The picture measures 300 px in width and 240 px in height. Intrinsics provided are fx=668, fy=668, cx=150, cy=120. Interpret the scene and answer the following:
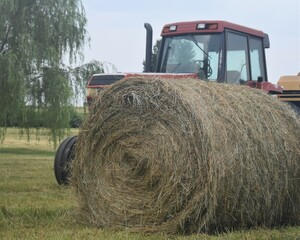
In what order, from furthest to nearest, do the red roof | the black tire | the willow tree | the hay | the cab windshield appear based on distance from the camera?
the willow tree → the black tire → the red roof → the cab windshield → the hay

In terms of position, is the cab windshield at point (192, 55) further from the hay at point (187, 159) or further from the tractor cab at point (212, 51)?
the hay at point (187, 159)

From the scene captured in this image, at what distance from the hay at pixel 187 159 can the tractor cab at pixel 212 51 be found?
2126 millimetres

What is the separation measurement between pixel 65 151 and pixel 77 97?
1380cm

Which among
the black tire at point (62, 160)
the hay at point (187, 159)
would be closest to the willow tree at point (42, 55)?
the black tire at point (62, 160)

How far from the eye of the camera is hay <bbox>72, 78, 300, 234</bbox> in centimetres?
541

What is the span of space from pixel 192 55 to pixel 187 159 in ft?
11.5

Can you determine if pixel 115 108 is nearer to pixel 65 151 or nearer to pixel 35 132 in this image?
pixel 65 151

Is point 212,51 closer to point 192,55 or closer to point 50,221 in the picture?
point 192,55

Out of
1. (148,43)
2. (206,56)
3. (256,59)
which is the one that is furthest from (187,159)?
(256,59)

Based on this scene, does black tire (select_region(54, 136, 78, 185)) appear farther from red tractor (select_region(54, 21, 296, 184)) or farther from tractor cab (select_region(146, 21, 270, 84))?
tractor cab (select_region(146, 21, 270, 84))

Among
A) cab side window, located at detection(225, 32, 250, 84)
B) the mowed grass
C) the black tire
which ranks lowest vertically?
the mowed grass

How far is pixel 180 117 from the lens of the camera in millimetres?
5621

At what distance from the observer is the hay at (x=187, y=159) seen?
5.41 m

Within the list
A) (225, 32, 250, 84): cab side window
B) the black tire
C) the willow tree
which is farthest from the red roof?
the willow tree
